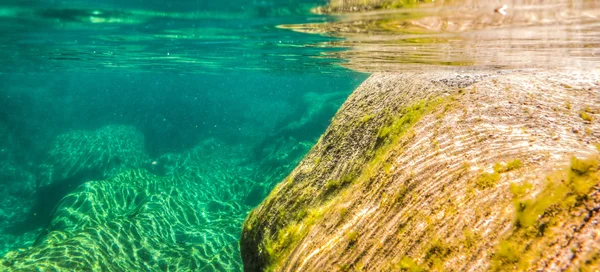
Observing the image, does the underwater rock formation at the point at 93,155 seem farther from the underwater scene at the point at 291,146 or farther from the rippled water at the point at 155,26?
the rippled water at the point at 155,26

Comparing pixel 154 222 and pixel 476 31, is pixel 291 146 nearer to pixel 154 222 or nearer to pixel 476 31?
pixel 154 222

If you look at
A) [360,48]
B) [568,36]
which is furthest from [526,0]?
[360,48]

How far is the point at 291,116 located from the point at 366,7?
785 inches

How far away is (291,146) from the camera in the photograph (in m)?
19.7

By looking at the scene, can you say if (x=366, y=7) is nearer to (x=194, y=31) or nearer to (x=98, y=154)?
(x=194, y=31)

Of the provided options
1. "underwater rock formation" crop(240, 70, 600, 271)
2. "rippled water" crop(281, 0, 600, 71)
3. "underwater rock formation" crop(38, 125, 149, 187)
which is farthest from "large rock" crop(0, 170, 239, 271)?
"rippled water" crop(281, 0, 600, 71)

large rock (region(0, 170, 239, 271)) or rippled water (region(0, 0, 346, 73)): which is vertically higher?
rippled water (region(0, 0, 346, 73))

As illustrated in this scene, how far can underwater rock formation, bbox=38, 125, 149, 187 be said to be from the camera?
57.7ft

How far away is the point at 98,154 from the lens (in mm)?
18656

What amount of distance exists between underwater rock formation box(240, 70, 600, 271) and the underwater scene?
20 millimetres

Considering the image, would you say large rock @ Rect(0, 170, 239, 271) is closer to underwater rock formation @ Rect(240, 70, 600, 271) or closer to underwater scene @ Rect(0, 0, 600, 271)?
underwater scene @ Rect(0, 0, 600, 271)

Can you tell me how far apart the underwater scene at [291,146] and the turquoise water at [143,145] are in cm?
9

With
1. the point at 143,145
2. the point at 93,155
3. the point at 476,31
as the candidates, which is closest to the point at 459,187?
the point at 476,31

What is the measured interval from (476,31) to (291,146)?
1414 cm
